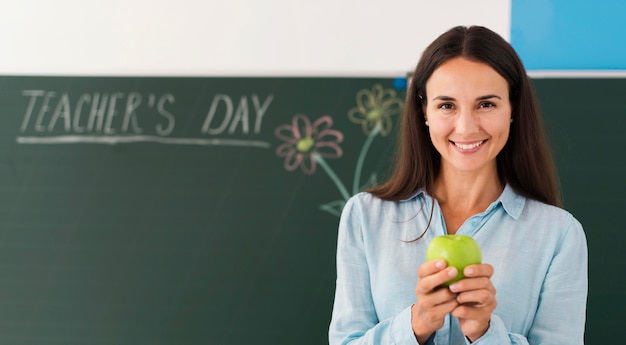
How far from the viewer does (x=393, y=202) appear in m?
1.63

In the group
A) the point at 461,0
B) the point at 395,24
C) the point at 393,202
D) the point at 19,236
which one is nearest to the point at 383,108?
the point at 395,24

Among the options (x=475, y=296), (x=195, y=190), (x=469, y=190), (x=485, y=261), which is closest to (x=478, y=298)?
(x=475, y=296)

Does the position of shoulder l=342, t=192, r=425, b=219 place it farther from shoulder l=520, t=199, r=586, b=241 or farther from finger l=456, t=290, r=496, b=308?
finger l=456, t=290, r=496, b=308

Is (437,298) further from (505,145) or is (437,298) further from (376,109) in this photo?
(376,109)

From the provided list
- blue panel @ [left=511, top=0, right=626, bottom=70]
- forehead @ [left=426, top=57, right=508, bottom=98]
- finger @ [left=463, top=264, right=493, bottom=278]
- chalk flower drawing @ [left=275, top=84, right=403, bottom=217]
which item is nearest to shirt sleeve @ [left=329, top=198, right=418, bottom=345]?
finger @ [left=463, top=264, right=493, bottom=278]

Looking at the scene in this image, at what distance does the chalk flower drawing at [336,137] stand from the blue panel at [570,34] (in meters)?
0.53

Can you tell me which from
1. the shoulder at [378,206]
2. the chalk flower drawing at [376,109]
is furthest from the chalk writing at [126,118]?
the shoulder at [378,206]

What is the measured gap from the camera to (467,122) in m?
1.44

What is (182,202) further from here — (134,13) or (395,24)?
(395,24)

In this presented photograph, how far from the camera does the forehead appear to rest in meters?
1.46

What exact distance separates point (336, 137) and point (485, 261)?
141cm

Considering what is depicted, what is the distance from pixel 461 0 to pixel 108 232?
1.64m

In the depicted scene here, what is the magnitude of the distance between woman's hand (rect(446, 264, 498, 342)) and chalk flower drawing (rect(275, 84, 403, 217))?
1564 millimetres

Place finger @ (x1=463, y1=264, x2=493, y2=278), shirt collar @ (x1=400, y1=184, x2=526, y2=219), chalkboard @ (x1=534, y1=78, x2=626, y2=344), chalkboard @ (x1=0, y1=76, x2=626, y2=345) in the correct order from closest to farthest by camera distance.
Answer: finger @ (x1=463, y1=264, x2=493, y2=278) → shirt collar @ (x1=400, y1=184, x2=526, y2=219) → chalkboard @ (x1=534, y1=78, x2=626, y2=344) → chalkboard @ (x1=0, y1=76, x2=626, y2=345)
